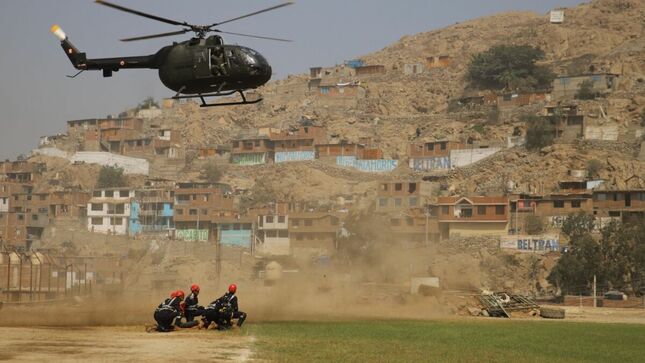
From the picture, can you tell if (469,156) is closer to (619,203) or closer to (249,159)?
(619,203)

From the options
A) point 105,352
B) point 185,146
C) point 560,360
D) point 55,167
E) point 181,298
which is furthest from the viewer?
point 185,146

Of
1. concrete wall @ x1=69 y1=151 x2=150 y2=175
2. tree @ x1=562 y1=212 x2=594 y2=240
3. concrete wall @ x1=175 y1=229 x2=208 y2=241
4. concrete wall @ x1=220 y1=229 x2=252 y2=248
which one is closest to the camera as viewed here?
tree @ x1=562 y1=212 x2=594 y2=240

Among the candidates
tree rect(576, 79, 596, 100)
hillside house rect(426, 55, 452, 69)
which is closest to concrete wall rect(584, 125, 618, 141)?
tree rect(576, 79, 596, 100)

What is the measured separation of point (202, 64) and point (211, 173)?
308 ft

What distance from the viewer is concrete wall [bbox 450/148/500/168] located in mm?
109562

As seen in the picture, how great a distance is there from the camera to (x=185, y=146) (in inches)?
5669

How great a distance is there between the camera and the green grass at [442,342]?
23.5m

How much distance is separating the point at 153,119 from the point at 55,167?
26.9 metres

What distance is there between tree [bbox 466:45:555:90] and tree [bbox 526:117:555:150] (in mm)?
33181

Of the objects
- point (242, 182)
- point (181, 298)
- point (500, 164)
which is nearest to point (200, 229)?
point (242, 182)

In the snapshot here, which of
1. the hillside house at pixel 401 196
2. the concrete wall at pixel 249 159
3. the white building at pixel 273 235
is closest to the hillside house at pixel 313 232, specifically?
the white building at pixel 273 235

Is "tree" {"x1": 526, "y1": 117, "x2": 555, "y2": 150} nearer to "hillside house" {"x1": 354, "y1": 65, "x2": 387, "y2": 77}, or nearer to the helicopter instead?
"hillside house" {"x1": 354, "y1": 65, "x2": 387, "y2": 77}

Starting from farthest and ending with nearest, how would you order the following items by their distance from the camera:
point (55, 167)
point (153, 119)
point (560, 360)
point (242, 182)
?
point (153, 119) → point (55, 167) → point (242, 182) → point (560, 360)

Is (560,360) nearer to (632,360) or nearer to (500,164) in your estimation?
(632,360)
